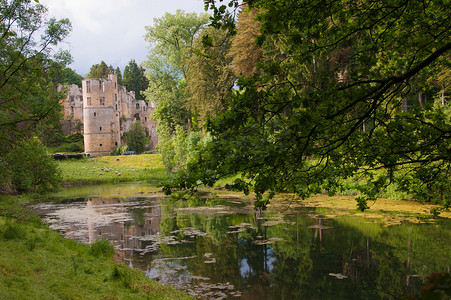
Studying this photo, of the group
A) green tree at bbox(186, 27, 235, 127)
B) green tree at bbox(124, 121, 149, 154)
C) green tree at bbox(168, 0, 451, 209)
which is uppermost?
green tree at bbox(186, 27, 235, 127)

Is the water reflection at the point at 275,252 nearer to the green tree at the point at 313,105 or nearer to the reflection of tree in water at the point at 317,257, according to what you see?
the reflection of tree in water at the point at 317,257

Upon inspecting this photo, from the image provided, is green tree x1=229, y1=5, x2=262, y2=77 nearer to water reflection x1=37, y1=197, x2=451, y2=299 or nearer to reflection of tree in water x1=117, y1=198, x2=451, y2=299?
water reflection x1=37, y1=197, x2=451, y2=299

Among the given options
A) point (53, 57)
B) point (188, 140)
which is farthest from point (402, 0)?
point (188, 140)

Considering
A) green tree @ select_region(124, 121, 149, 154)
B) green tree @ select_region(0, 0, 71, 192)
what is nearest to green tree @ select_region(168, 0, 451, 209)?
green tree @ select_region(0, 0, 71, 192)

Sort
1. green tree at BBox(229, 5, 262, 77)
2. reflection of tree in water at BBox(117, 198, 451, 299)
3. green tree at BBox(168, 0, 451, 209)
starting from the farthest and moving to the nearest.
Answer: green tree at BBox(229, 5, 262, 77) < reflection of tree in water at BBox(117, 198, 451, 299) < green tree at BBox(168, 0, 451, 209)

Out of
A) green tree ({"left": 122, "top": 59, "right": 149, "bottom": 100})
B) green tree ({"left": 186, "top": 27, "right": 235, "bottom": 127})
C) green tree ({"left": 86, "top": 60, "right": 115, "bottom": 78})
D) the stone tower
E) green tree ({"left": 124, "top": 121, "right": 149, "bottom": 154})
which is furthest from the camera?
green tree ({"left": 122, "top": 59, "right": 149, "bottom": 100})

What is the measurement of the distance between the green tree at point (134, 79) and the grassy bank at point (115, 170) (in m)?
36.3

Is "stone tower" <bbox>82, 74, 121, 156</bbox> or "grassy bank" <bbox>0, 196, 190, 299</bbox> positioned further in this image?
"stone tower" <bbox>82, 74, 121, 156</bbox>

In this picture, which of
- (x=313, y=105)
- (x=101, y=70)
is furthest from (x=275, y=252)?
(x=101, y=70)

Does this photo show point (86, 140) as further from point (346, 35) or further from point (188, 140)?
point (346, 35)

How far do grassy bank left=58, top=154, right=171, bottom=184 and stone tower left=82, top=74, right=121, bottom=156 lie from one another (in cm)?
1023

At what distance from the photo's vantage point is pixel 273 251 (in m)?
11.3

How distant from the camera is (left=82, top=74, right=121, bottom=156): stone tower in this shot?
202ft

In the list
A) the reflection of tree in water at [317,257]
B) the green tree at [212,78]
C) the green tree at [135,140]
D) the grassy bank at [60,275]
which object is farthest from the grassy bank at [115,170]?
the grassy bank at [60,275]
